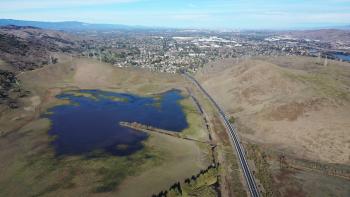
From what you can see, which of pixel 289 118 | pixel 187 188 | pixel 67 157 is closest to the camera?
pixel 187 188

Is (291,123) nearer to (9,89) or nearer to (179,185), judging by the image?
(179,185)

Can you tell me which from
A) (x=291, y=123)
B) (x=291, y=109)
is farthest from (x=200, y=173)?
(x=291, y=109)

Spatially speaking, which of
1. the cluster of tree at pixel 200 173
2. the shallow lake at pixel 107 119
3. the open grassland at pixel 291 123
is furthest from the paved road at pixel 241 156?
the shallow lake at pixel 107 119

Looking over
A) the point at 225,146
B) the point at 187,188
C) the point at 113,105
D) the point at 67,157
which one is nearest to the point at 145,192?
the point at 187,188

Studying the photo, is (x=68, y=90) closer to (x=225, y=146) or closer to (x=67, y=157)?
(x=67, y=157)

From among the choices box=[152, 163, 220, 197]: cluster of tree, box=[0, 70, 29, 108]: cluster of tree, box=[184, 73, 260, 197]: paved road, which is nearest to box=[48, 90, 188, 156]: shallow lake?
box=[184, 73, 260, 197]: paved road

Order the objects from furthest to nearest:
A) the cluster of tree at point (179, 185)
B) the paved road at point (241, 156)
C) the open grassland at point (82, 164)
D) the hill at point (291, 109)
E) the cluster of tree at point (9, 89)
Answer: the cluster of tree at point (9, 89)
the hill at point (291, 109)
the paved road at point (241, 156)
the open grassland at point (82, 164)
the cluster of tree at point (179, 185)

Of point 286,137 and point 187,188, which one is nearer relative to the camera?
point 187,188

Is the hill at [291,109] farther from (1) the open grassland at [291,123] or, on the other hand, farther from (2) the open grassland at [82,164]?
(2) the open grassland at [82,164]
